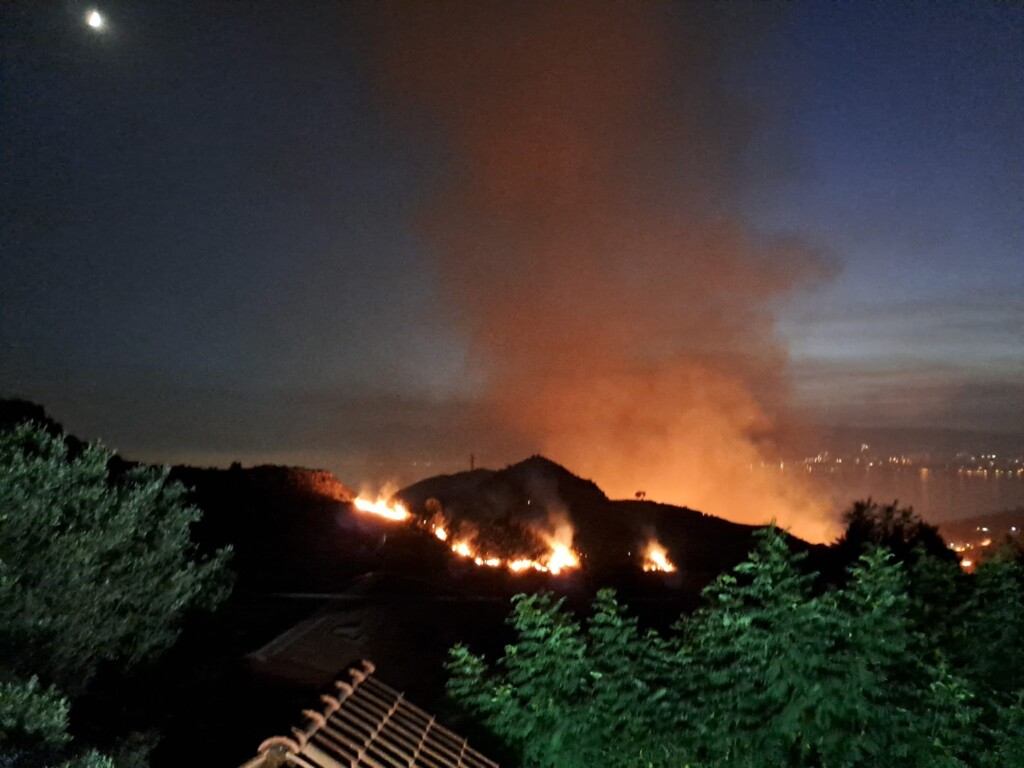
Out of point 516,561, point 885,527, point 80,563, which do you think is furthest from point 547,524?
point 80,563

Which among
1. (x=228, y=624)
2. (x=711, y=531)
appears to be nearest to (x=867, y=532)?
(x=711, y=531)

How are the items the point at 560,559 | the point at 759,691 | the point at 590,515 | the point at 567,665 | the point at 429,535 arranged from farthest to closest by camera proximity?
the point at 590,515 < the point at 560,559 < the point at 429,535 < the point at 567,665 < the point at 759,691

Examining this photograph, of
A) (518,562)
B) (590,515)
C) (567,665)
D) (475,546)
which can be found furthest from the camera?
(590,515)

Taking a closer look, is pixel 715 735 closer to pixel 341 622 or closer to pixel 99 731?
pixel 99 731

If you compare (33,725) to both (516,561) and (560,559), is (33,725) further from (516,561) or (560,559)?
(560,559)

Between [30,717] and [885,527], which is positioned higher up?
[885,527]

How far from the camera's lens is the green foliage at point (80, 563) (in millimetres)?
5023

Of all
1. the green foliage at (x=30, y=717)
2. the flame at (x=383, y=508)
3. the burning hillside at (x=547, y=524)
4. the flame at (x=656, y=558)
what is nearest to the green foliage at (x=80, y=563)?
the green foliage at (x=30, y=717)

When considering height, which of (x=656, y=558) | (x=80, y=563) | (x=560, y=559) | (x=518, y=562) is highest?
(x=656, y=558)

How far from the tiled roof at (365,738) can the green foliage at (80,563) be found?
7.21ft

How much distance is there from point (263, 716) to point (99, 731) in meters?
1.83

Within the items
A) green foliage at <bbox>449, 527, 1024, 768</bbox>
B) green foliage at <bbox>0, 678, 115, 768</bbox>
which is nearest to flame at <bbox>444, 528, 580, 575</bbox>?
green foliage at <bbox>449, 527, 1024, 768</bbox>

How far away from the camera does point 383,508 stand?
840 inches

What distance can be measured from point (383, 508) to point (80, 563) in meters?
16.1
